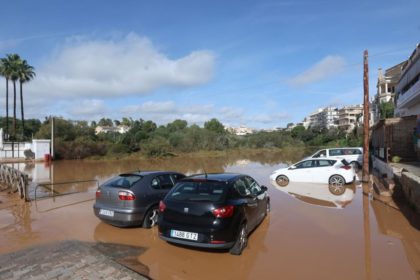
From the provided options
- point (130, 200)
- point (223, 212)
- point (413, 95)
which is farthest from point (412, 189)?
point (413, 95)

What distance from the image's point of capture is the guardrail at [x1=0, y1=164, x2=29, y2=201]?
37.7ft

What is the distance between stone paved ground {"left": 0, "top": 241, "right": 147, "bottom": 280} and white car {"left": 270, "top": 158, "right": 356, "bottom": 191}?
33.7 feet

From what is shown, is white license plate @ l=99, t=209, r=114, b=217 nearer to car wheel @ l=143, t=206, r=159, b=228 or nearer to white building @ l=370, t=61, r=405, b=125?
car wheel @ l=143, t=206, r=159, b=228

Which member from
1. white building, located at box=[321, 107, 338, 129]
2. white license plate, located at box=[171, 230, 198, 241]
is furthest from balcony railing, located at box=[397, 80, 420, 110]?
white building, located at box=[321, 107, 338, 129]

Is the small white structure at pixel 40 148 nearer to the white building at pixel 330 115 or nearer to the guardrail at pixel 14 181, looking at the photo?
the guardrail at pixel 14 181

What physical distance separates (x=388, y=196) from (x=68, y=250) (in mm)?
10356

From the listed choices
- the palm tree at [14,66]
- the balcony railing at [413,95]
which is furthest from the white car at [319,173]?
the palm tree at [14,66]

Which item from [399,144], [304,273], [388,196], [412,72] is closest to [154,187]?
[304,273]

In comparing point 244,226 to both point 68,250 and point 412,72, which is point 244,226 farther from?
point 412,72

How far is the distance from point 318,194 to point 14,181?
12.4 m

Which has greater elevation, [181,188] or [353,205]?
[181,188]

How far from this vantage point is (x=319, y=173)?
1490 cm

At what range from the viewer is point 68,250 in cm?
600

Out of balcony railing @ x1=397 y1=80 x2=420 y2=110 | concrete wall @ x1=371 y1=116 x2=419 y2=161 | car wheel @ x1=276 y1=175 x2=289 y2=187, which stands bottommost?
car wheel @ x1=276 y1=175 x2=289 y2=187
